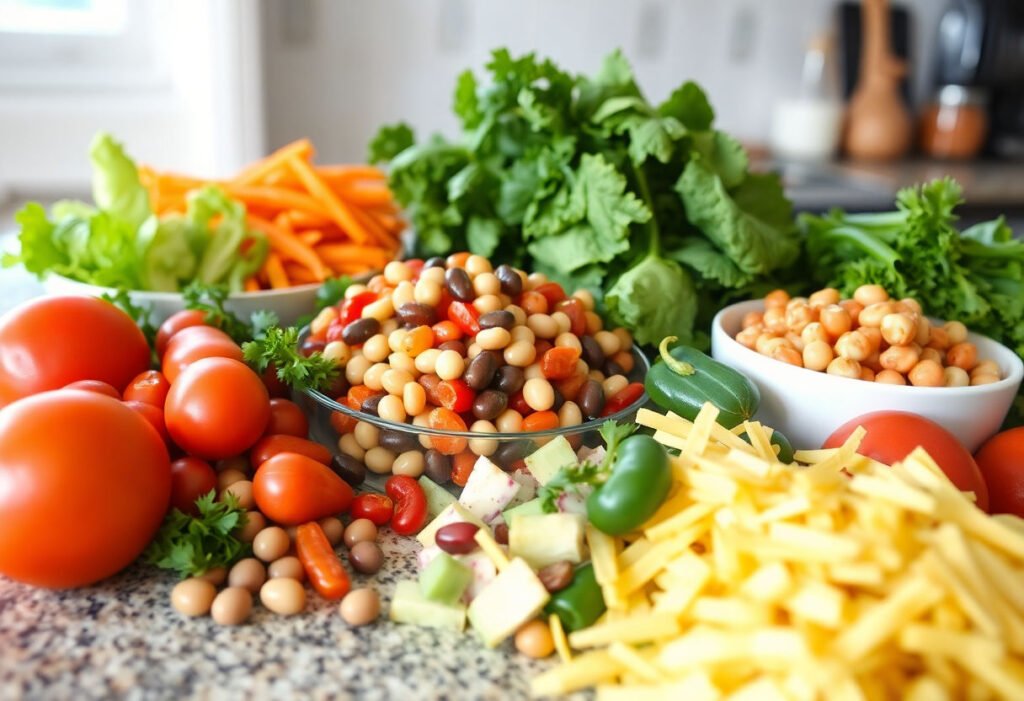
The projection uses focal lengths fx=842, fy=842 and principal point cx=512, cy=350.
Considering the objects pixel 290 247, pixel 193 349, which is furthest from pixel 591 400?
pixel 290 247

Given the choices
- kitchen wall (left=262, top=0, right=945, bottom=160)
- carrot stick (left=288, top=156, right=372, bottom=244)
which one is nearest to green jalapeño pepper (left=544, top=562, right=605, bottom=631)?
carrot stick (left=288, top=156, right=372, bottom=244)

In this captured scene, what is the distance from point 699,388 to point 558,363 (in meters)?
0.17

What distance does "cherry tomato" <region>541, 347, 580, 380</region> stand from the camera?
1.01m

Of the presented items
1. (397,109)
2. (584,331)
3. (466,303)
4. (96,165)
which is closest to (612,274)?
(584,331)

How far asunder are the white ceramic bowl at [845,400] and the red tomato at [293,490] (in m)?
0.54

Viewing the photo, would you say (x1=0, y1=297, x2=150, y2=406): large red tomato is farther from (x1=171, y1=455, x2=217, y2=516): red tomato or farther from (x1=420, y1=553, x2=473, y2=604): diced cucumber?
(x1=420, y1=553, x2=473, y2=604): diced cucumber

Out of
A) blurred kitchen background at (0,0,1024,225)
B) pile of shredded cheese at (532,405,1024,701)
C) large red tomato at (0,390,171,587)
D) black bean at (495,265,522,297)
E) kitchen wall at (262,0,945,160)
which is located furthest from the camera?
kitchen wall at (262,0,945,160)

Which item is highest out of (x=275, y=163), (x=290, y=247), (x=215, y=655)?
(x=275, y=163)

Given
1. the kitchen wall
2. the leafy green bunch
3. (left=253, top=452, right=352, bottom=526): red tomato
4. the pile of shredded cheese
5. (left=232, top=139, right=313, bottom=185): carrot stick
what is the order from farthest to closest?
the kitchen wall
(left=232, top=139, right=313, bottom=185): carrot stick
the leafy green bunch
(left=253, top=452, right=352, bottom=526): red tomato
the pile of shredded cheese

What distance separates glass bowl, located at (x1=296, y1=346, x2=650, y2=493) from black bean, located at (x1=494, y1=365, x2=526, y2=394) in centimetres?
8

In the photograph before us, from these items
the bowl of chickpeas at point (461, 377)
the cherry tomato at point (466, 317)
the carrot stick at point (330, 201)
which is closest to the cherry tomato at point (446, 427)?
the bowl of chickpeas at point (461, 377)

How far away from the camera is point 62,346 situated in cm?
100

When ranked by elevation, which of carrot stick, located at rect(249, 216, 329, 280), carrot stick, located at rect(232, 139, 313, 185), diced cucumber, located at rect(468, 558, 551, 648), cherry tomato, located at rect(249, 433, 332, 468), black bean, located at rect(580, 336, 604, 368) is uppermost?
carrot stick, located at rect(232, 139, 313, 185)

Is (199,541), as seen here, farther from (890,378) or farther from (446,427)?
(890,378)
